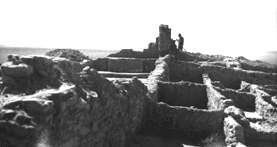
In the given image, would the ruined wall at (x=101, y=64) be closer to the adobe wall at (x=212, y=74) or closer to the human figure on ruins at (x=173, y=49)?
the adobe wall at (x=212, y=74)

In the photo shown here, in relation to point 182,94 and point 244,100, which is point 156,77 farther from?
point 244,100

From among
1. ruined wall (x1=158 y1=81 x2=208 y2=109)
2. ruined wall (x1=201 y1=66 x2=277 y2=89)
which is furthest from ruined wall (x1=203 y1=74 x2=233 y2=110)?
ruined wall (x1=201 y1=66 x2=277 y2=89)

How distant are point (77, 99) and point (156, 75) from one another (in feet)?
43.9

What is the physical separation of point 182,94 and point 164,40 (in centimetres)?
1290

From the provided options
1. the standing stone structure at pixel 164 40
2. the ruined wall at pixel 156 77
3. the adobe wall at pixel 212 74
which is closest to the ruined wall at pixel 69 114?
the ruined wall at pixel 156 77

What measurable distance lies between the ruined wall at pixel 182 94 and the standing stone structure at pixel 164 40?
11630 millimetres

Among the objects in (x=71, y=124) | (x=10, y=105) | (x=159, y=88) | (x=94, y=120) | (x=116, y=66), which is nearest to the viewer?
(x=10, y=105)

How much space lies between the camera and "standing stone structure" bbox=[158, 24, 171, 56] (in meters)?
30.5

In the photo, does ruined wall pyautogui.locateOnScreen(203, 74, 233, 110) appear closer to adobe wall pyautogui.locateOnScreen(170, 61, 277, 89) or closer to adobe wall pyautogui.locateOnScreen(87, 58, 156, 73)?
adobe wall pyautogui.locateOnScreen(170, 61, 277, 89)

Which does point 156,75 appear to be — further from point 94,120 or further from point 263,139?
point 94,120

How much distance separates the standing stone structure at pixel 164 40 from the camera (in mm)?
30547

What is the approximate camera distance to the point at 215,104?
16.6 meters

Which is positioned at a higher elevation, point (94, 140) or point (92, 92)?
point (92, 92)

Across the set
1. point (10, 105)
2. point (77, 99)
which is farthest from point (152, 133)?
point (10, 105)
